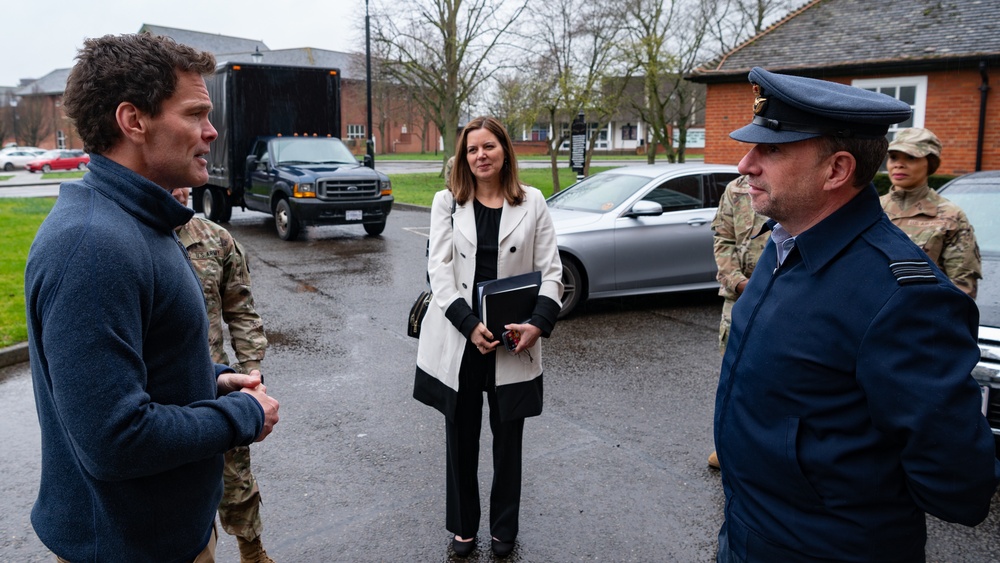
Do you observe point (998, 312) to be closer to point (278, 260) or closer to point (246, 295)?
point (246, 295)

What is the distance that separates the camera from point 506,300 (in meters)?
3.31

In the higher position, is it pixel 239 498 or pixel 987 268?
pixel 987 268

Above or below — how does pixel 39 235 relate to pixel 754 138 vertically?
below

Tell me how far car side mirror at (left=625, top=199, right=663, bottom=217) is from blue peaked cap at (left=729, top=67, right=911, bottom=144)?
6248mm

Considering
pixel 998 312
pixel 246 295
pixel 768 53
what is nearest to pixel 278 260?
pixel 246 295

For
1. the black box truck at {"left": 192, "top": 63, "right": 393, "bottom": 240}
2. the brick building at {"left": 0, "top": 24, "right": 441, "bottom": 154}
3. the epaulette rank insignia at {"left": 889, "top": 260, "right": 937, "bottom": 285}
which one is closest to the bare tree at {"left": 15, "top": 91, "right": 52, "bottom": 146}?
the brick building at {"left": 0, "top": 24, "right": 441, "bottom": 154}

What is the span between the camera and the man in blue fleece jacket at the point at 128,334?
4.88 ft

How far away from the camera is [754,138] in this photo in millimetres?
1848

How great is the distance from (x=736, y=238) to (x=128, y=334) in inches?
149

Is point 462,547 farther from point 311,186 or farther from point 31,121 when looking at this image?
point 31,121

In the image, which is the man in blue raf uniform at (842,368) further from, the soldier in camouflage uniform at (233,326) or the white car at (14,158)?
the white car at (14,158)

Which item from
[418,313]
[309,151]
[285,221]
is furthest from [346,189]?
[418,313]

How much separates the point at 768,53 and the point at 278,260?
13.2 metres

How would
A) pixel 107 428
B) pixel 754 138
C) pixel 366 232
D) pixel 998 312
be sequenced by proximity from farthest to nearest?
pixel 366 232 < pixel 998 312 < pixel 754 138 < pixel 107 428
